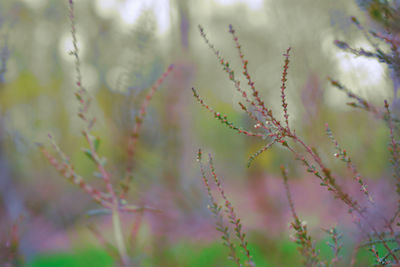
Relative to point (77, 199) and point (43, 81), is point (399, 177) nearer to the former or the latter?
point (77, 199)

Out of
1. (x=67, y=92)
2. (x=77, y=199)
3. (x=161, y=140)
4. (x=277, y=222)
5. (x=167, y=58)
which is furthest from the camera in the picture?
(x=67, y=92)

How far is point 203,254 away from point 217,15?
765cm

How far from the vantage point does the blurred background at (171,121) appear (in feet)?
8.24

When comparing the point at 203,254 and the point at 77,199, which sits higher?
the point at 77,199

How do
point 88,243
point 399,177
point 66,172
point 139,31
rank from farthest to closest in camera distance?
1. point 88,243
2. point 139,31
3. point 66,172
4. point 399,177

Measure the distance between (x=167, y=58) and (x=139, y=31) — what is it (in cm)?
395

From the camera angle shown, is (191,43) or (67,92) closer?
Answer: (191,43)

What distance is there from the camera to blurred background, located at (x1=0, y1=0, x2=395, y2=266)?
2512 millimetres

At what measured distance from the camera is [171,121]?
4594mm

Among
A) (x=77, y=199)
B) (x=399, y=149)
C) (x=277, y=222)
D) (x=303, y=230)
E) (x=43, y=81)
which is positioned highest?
(x=43, y=81)

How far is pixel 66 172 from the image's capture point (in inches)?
57.0

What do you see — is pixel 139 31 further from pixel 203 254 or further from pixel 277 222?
pixel 203 254

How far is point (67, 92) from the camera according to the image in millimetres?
14312

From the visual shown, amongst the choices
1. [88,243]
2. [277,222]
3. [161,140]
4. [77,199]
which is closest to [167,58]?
[161,140]
